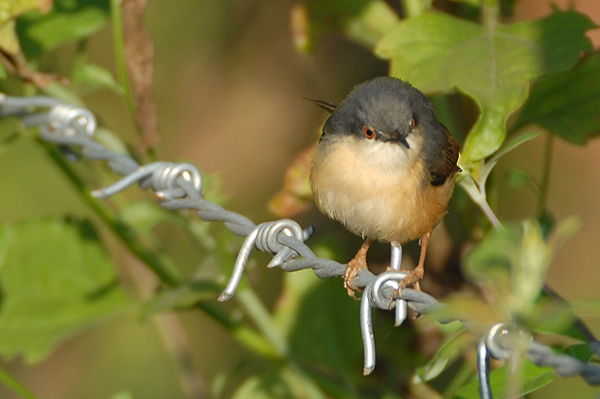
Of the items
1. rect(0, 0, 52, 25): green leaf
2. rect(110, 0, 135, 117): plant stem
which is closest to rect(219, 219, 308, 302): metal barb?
rect(110, 0, 135, 117): plant stem

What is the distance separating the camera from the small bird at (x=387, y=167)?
2.33 meters

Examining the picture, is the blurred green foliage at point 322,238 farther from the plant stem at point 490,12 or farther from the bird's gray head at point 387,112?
the bird's gray head at point 387,112

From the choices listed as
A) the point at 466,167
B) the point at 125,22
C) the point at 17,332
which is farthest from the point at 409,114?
the point at 17,332

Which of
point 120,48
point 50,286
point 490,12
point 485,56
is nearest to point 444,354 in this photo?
point 485,56

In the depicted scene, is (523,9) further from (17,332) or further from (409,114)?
(17,332)

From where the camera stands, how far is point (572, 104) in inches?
87.3

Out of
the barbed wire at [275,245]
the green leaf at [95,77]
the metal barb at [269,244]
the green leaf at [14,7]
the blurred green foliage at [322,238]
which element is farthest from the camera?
the green leaf at [95,77]

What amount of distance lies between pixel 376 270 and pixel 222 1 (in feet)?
11.1

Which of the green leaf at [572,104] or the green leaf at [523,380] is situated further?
the green leaf at [572,104]

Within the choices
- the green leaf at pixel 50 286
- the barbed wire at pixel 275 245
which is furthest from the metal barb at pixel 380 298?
the green leaf at pixel 50 286

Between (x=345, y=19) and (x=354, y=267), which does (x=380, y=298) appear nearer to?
(x=354, y=267)

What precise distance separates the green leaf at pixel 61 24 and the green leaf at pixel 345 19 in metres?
0.83

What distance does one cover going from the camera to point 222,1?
17.7ft

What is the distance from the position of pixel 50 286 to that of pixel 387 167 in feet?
5.45
